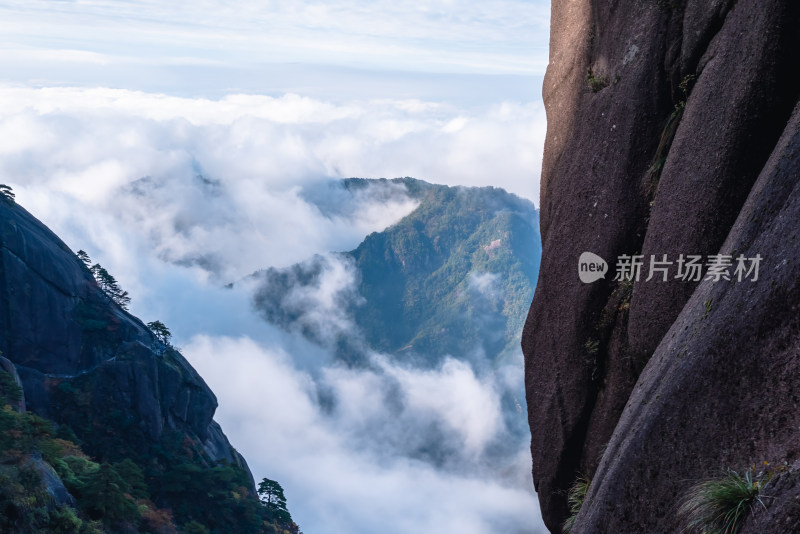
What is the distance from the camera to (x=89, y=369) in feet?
278

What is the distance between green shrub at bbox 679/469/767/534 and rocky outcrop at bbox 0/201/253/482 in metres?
83.1

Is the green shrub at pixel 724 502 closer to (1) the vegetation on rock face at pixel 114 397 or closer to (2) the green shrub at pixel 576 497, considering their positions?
(2) the green shrub at pixel 576 497

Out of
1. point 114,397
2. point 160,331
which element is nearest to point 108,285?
point 160,331

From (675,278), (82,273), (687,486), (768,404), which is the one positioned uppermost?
(82,273)

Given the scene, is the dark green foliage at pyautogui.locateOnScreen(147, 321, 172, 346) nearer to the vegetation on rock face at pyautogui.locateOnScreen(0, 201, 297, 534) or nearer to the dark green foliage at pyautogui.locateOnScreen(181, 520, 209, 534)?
the vegetation on rock face at pyautogui.locateOnScreen(0, 201, 297, 534)

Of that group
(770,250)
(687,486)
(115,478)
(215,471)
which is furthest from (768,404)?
(215,471)

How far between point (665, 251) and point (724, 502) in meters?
5.95

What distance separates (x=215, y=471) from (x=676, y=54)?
7729cm

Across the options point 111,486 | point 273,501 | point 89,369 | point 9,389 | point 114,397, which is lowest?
point 111,486

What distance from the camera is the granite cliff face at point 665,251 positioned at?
27.1 feet

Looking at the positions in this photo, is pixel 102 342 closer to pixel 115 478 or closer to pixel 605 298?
pixel 115 478

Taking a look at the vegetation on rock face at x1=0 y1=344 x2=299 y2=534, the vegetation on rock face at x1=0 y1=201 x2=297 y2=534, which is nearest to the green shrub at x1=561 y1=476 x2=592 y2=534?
the vegetation on rock face at x1=0 y1=344 x2=299 y2=534

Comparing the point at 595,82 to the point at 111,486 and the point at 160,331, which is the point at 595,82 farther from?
the point at 160,331

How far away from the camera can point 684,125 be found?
12398 mm
